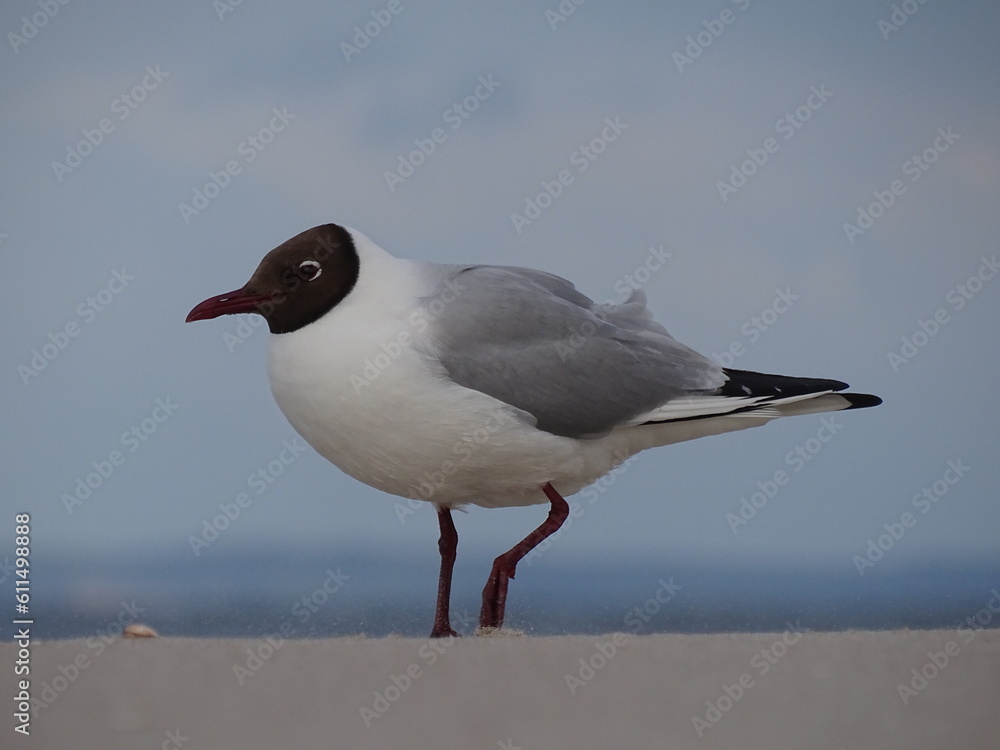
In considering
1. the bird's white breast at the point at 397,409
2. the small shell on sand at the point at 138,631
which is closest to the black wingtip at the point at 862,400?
the bird's white breast at the point at 397,409

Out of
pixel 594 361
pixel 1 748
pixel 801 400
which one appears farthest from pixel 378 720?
pixel 801 400

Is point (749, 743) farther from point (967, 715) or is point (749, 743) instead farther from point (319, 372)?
point (319, 372)

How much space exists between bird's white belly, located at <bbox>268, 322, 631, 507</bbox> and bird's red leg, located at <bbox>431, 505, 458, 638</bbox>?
345mm

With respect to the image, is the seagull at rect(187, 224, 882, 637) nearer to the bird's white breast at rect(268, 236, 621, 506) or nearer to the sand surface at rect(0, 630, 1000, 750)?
the bird's white breast at rect(268, 236, 621, 506)

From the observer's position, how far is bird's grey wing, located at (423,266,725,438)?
4.01 m

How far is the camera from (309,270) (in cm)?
416

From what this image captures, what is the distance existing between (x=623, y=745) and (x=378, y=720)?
59 centimetres

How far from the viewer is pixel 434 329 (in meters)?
3.97

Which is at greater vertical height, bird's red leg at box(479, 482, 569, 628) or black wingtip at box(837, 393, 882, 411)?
black wingtip at box(837, 393, 882, 411)
